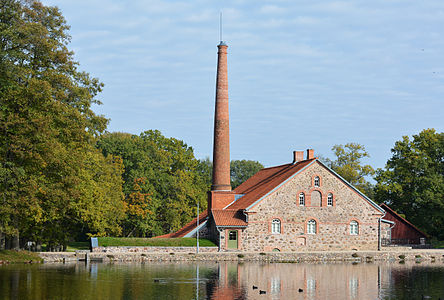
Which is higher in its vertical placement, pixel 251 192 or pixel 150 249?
pixel 251 192

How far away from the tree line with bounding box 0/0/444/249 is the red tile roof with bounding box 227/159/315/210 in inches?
374

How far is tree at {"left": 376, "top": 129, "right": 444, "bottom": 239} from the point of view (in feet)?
211

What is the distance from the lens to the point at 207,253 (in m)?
49.4

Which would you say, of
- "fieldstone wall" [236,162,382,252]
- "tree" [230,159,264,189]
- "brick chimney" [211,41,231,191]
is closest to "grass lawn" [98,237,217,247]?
"fieldstone wall" [236,162,382,252]

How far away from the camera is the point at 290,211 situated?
182 ft

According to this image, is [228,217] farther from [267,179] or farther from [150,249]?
[267,179]

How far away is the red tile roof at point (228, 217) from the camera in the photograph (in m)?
53.0

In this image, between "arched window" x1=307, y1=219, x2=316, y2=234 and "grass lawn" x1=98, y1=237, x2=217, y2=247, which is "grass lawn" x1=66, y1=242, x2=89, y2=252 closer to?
"grass lawn" x1=98, y1=237, x2=217, y2=247

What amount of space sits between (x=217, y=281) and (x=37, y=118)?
50.6 feet

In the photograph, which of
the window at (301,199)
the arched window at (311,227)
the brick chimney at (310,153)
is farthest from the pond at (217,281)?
the brick chimney at (310,153)

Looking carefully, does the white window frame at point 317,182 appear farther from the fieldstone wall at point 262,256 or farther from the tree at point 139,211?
the tree at point 139,211

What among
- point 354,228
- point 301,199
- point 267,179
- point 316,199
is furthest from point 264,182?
point 354,228

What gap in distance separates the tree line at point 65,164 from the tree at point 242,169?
1988 inches

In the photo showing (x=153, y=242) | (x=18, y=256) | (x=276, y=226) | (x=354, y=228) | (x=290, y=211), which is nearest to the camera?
(x=18, y=256)
